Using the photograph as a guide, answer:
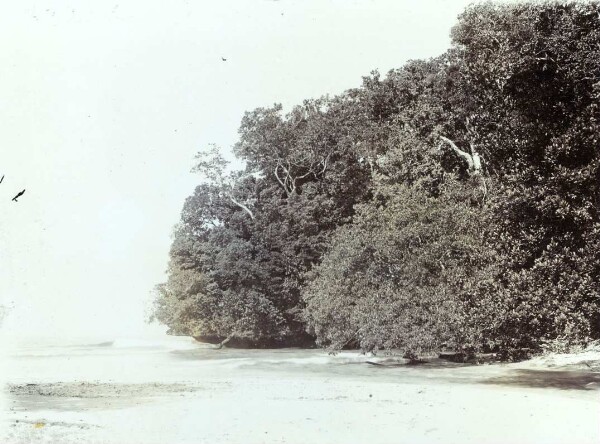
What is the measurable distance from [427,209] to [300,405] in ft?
26.1

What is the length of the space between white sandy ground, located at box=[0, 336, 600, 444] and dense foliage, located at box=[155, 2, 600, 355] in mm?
1681

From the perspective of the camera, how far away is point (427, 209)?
56.6 ft

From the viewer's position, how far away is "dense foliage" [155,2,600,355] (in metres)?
12.6

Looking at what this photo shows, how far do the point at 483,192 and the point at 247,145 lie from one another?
417 inches

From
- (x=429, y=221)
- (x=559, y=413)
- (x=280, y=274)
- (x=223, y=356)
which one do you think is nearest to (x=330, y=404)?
(x=559, y=413)

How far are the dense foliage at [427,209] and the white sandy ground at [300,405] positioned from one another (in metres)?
1.68

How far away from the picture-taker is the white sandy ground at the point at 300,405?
9.19m

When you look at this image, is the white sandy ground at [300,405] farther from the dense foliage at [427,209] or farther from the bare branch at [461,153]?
the bare branch at [461,153]

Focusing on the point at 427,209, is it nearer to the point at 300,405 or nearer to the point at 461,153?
the point at 461,153

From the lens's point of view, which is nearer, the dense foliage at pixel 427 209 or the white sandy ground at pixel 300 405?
the white sandy ground at pixel 300 405

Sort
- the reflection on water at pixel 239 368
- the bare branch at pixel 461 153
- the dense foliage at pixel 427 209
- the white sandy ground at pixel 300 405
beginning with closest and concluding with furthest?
1. the white sandy ground at pixel 300 405
2. the dense foliage at pixel 427 209
3. the reflection on water at pixel 239 368
4. the bare branch at pixel 461 153

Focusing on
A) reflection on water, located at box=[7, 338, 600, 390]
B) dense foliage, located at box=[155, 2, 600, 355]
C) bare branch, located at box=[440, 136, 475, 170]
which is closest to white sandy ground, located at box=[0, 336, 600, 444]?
reflection on water, located at box=[7, 338, 600, 390]

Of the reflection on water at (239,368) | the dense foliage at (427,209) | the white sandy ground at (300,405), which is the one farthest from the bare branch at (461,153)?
the white sandy ground at (300,405)

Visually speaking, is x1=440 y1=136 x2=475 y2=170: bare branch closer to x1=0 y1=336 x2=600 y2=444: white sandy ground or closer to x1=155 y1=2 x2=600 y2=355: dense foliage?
x1=155 y1=2 x2=600 y2=355: dense foliage
